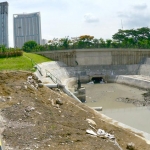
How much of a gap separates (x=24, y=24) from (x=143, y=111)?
269 ft

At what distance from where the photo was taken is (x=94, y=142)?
29.8ft

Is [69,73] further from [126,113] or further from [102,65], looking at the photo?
A: [126,113]

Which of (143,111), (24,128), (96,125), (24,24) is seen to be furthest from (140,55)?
(24,24)

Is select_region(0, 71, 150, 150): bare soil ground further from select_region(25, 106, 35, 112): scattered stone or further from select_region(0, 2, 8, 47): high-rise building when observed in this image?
select_region(0, 2, 8, 47): high-rise building

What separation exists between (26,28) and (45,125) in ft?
292

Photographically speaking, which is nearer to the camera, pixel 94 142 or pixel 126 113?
pixel 94 142

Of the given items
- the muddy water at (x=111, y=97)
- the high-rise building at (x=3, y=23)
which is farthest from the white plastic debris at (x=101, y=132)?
the high-rise building at (x=3, y=23)

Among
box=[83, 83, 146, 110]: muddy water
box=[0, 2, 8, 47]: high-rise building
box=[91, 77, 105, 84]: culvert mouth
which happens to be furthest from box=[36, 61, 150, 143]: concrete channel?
box=[0, 2, 8, 47]: high-rise building

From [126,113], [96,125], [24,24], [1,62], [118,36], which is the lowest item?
[126,113]

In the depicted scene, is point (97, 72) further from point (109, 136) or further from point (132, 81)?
point (109, 136)

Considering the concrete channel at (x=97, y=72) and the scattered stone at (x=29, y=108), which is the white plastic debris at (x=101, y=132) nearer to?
the scattered stone at (x=29, y=108)

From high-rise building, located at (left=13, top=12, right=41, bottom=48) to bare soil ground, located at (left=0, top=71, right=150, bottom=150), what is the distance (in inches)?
3285

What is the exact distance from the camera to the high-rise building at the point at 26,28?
314 ft

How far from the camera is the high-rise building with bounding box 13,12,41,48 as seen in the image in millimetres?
95625
